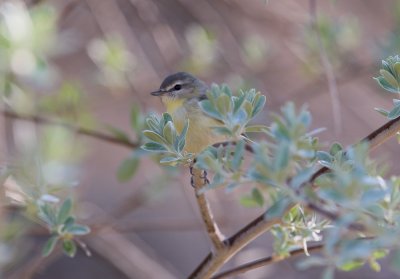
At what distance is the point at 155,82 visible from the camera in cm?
364

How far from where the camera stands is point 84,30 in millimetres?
4359

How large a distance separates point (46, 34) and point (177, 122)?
69cm

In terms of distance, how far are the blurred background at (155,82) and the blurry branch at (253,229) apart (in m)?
0.67

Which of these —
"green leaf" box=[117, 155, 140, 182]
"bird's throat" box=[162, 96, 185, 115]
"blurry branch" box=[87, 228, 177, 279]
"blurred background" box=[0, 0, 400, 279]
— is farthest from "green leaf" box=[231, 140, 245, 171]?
"blurry branch" box=[87, 228, 177, 279]

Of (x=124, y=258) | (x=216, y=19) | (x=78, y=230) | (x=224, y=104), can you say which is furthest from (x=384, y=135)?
(x=216, y=19)

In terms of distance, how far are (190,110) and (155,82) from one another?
4.54 feet

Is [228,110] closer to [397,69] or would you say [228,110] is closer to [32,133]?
[397,69]

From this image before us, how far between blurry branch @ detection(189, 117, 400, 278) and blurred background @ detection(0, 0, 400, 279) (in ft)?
2.20

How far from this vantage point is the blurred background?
268cm

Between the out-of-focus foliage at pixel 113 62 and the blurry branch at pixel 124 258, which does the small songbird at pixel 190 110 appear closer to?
the out-of-focus foliage at pixel 113 62

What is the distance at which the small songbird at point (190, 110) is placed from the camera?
6.43ft

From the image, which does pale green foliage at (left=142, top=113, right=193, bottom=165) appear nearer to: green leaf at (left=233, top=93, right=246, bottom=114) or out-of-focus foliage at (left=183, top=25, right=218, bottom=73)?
green leaf at (left=233, top=93, right=246, bottom=114)

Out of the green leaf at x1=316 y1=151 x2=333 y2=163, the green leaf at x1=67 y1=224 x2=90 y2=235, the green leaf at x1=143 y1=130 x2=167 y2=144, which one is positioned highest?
the green leaf at x1=143 y1=130 x2=167 y2=144

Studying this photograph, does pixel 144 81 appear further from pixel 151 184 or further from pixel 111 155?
pixel 111 155
